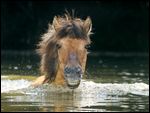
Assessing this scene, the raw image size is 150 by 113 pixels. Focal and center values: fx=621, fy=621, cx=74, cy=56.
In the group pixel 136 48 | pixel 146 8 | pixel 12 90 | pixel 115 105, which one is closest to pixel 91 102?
pixel 115 105

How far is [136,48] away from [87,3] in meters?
4.71

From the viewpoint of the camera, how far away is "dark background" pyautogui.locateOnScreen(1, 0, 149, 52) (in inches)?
1382

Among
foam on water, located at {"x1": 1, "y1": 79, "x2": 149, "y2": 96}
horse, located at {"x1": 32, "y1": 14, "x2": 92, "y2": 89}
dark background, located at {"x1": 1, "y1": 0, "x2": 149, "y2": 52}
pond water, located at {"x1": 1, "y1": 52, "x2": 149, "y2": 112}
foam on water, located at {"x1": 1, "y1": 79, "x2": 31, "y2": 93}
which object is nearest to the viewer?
pond water, located at {"x1": 1, "y1": 52, "x2": 149, "y2": 112}

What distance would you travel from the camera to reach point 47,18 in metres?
35.9

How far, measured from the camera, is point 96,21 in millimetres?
36469

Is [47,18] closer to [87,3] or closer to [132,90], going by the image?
[87,3]

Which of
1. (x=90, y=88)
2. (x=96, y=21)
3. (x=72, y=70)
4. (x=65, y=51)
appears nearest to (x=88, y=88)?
(x=90, y=88)

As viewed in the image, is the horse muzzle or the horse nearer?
the horse muzzle

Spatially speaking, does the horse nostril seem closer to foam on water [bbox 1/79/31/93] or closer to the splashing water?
the splashing water

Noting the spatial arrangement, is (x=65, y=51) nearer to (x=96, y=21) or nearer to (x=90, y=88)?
(x=90, y=88)

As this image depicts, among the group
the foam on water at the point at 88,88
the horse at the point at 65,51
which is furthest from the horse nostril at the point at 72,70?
the foam on water at the point at 88,88

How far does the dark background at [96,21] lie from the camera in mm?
35094

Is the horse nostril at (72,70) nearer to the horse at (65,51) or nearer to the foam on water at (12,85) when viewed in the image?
the horse at (65,51)

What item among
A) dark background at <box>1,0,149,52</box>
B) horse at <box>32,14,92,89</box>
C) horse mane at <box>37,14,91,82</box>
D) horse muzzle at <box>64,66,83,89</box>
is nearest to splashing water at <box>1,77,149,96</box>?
horse at <box>32,14,92,89</box>
